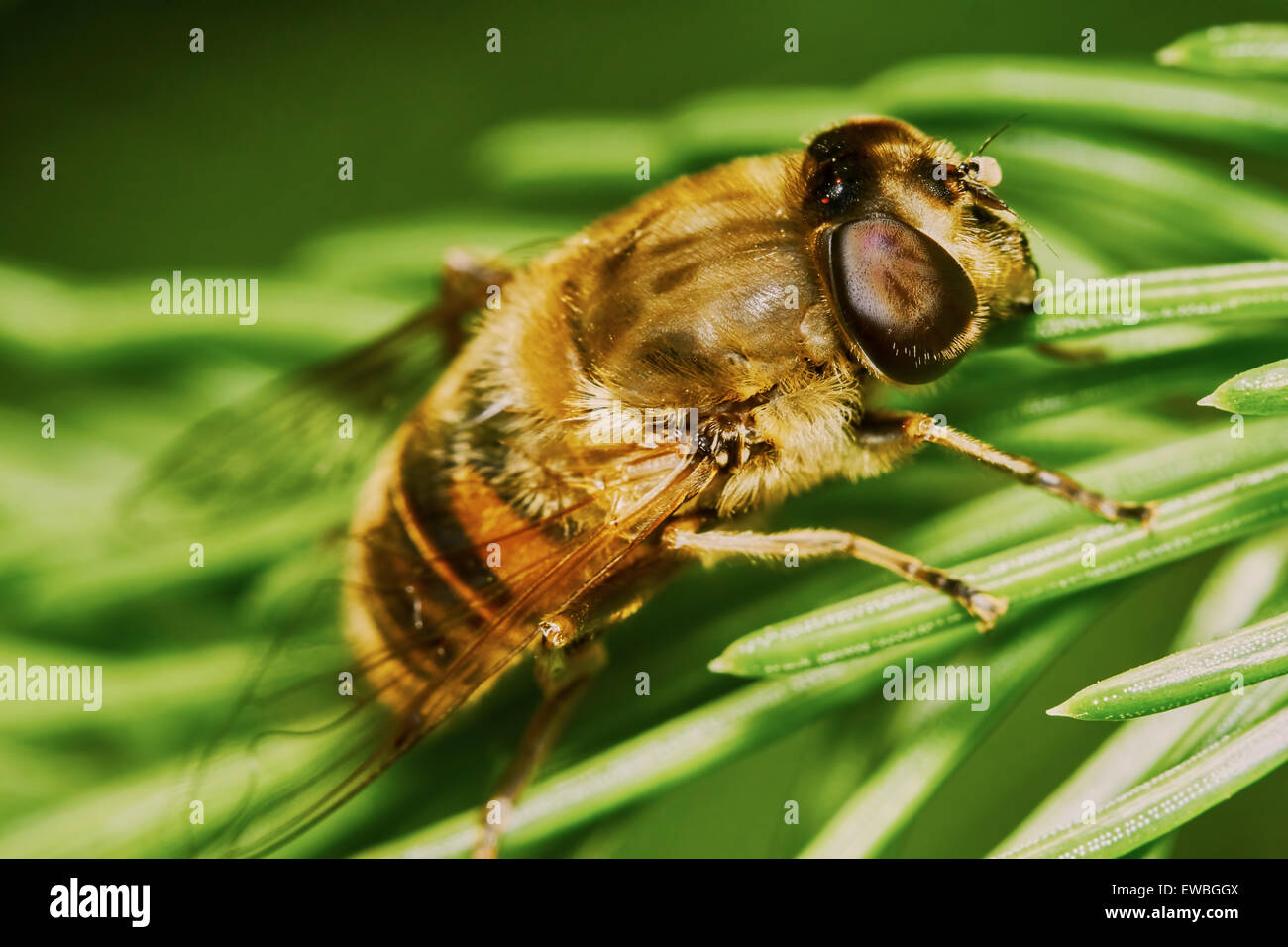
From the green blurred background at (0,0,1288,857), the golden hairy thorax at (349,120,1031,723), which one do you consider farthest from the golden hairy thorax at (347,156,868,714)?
the green blurred background at (0,0,1288,857)

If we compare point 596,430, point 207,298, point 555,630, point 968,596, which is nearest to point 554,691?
point 555,630

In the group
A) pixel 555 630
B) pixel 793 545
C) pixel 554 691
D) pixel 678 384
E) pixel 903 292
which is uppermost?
pixel 903 292

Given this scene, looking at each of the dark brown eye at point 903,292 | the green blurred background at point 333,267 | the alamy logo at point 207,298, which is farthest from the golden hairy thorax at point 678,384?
the alamy logo at point 207,298

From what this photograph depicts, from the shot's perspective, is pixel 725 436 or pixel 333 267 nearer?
pixel 725 436

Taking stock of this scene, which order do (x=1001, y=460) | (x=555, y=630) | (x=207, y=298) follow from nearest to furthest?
(x=1001, y=460) < (x=555, y=630) < (x=207, y=298)

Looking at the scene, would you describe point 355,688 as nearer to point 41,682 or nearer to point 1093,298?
point 41,682
